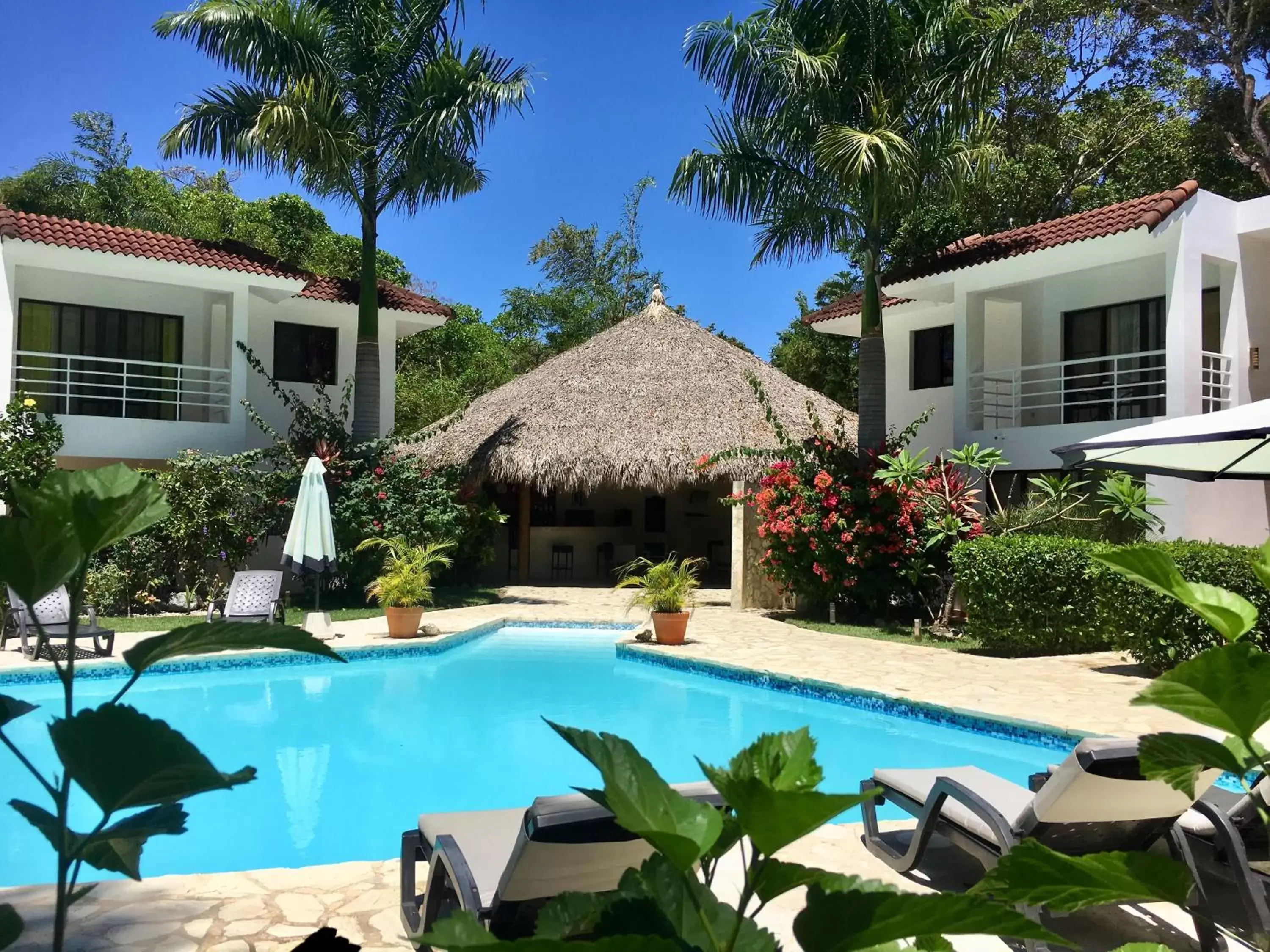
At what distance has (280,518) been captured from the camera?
579 inches

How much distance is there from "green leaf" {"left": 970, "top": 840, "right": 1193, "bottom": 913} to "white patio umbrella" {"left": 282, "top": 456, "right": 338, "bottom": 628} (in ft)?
40.3

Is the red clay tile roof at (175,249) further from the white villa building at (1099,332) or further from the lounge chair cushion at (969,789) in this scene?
the lounge chair cushion at (969,789)

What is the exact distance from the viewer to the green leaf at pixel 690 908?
1.94ft

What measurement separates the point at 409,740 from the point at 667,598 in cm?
428

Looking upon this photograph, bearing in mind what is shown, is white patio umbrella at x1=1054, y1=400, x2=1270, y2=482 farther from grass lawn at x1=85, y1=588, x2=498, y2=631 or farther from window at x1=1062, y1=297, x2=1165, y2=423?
grass lawn at x1=85, y1=588, x2=498, y2=631

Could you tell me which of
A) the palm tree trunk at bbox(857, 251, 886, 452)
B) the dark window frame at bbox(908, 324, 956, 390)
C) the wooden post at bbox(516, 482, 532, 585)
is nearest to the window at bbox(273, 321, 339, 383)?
the wooden post at bbox(516, 482, 532, 585)

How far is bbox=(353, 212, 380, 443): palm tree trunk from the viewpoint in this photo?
1530 cm

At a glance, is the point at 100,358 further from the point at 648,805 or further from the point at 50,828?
the point at 648,805

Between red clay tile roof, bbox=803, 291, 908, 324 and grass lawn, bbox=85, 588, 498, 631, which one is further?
red clay tile roof, bbox=803, 291, 908, 324

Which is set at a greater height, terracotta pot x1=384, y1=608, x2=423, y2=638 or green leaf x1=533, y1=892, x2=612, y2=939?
→ green leaf x1=533, y1=892, x2=612, y2=939

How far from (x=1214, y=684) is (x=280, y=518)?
15.0 m

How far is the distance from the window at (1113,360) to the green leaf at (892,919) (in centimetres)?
1347

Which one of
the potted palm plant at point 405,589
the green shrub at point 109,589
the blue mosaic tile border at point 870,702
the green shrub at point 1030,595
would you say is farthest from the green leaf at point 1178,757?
the green shrub at point 109,589

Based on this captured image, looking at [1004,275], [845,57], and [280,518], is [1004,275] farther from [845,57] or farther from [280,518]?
[280,518]
